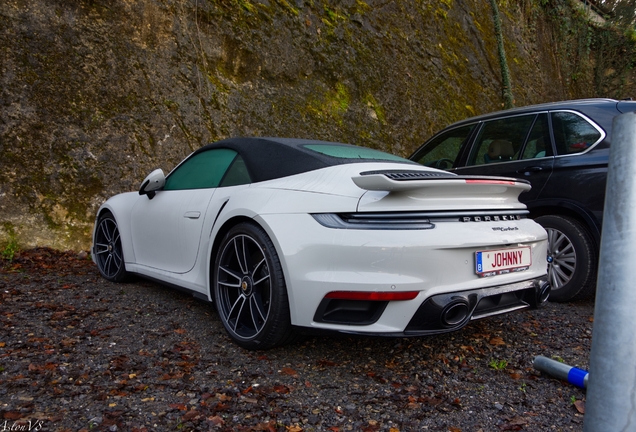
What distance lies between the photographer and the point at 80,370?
252 centimetres

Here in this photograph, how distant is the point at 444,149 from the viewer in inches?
210

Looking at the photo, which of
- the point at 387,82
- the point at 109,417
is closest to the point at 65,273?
the point at 109,417

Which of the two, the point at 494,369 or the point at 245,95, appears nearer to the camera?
the point at 494,369

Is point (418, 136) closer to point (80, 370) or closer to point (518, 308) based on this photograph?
point (518, 308)

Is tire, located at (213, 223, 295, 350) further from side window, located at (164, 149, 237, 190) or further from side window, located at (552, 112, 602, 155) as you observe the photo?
side window, located at (552, 112, 602, 155)

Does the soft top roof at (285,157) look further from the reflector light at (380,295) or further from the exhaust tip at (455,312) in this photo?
the exhaust tip at (455,312)

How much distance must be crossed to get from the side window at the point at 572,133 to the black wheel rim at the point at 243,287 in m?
2.92

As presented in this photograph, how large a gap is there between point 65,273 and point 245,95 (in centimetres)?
437

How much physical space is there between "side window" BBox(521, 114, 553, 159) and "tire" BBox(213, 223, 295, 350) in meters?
2.90

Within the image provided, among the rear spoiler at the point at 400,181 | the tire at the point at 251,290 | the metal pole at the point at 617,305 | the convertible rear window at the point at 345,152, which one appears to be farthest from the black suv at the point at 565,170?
the metal pole at the point at 617,305

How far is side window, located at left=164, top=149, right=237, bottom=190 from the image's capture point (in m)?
3.44

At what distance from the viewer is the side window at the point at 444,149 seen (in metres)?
5.17

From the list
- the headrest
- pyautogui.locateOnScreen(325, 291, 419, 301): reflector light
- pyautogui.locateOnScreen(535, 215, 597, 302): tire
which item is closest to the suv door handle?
the headrest

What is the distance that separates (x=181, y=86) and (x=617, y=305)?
288 inches
